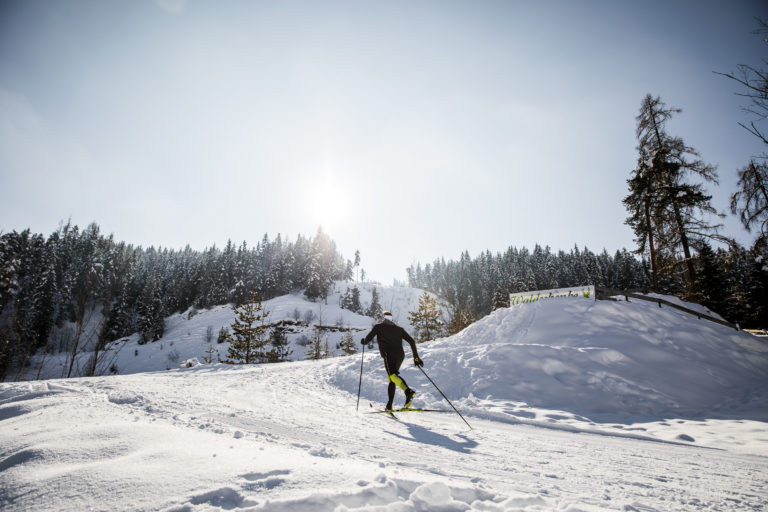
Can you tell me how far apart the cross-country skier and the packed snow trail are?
0.59 metres

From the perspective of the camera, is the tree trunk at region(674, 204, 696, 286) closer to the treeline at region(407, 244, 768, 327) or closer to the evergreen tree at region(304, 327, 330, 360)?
the treeline at region(407, 244, 768, 327)

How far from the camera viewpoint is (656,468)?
3.80 m

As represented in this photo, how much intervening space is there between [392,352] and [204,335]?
56.3 m

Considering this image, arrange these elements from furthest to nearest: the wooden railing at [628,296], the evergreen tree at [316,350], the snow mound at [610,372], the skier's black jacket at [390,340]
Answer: the evergreen tree at [316,350], the wooden railing at [628,296], the snow mound at [610,372], the skier's black jacket at [390,340]

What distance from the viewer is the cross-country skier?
667 cm

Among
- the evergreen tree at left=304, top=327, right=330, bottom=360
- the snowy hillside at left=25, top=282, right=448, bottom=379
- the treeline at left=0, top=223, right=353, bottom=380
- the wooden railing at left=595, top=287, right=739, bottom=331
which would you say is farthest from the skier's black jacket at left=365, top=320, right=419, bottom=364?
the treeline at left=0, top=223, right=353, bottom=380

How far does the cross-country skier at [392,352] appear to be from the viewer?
21.9ft

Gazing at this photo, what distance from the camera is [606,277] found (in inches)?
2739

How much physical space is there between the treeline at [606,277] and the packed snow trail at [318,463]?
52.0ft

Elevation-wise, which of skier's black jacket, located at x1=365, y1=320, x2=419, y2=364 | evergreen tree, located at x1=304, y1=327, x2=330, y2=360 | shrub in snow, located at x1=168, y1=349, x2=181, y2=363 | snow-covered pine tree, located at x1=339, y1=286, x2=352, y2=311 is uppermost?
snow-covered pine tree, located at x1=339, y1=286, x2=352, y2=311

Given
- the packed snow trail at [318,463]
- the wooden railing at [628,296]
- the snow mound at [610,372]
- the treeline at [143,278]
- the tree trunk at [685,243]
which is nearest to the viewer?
the packed snow trail at [318,463]

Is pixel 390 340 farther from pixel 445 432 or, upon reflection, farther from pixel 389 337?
pixel 445 432

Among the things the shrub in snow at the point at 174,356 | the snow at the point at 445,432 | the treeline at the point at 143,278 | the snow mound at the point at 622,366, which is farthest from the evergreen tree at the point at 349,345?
the treeline at the point at 143,278

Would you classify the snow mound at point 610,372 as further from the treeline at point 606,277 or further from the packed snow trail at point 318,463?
the treeline at point 606,277
